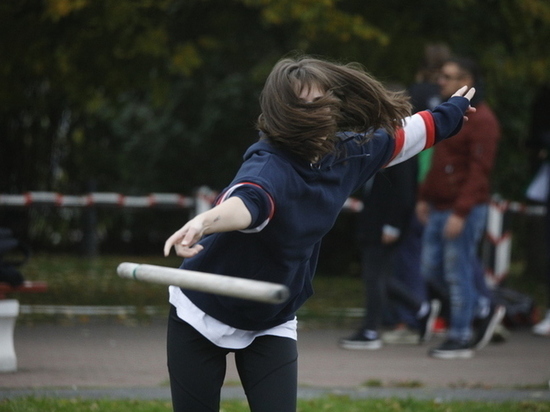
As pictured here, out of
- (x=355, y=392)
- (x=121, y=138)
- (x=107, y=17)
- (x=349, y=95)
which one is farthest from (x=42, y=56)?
(x=121, y=138)

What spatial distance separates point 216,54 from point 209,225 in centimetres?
1380

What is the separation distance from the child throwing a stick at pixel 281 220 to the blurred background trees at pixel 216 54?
23.1 feet

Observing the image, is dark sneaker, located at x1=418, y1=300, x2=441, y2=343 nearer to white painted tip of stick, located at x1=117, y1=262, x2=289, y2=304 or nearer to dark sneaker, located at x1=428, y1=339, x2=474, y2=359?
dark sneaker, located at x1=428, y1=339, x2=474, y2=359

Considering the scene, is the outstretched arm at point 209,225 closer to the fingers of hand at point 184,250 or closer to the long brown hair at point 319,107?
the fingers of hand at point 184,250

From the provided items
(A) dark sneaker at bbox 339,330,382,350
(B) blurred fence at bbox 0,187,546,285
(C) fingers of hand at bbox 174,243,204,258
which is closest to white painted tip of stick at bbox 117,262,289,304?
(C) fingers of hand at bbox 174,243,204,258

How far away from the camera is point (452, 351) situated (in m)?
8.04

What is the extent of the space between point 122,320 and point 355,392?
4.42 metres

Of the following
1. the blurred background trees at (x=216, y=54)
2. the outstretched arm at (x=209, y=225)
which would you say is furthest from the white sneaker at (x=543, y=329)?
the outstretched arm at (x=209, y=225)

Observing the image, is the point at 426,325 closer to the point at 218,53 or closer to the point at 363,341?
the point at 363,341

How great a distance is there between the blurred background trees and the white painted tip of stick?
7628 mm

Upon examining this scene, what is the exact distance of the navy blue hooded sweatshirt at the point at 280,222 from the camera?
337cm

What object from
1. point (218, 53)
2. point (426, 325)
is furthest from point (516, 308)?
point (218, 53)

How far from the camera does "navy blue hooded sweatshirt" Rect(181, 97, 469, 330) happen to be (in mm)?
3369

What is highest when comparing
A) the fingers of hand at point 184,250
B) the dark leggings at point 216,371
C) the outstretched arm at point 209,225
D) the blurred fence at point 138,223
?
the outstretched arm at point 209,225
